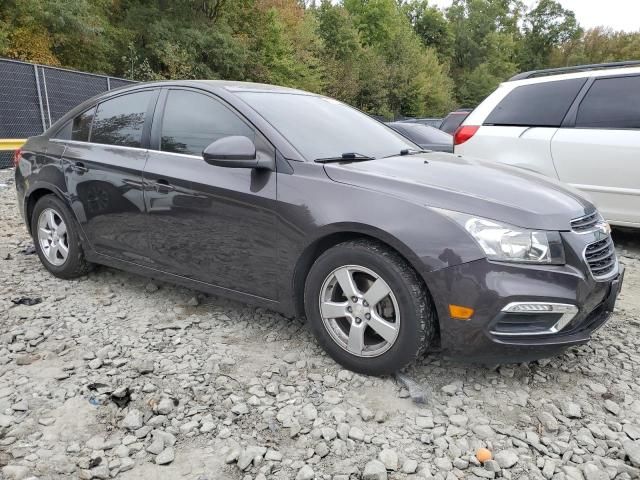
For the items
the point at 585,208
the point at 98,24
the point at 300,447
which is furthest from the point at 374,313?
the point at 98,24

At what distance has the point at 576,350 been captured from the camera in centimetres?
305

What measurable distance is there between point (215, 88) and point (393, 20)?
49.7m

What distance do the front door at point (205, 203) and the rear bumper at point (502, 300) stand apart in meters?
1.01

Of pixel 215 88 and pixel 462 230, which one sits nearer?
pixel 462 230

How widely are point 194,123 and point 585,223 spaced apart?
236cm

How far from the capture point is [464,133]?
18.6 ft

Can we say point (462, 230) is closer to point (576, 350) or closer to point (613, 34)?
point (576, 350)

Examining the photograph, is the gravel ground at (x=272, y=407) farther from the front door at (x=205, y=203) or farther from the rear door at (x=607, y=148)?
the rear door at (x=607, y=148)

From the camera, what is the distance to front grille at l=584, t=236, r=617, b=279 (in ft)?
8.26

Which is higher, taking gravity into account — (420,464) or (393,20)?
(393,20)

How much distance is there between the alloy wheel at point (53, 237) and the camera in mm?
4066

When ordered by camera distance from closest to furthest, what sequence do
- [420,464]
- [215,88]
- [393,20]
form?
[420,464], [215,88], [393,20]

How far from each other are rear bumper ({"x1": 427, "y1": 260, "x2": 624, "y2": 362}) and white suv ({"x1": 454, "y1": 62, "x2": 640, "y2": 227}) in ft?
9.31

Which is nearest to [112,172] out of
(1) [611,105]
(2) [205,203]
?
(2) [205,203]
